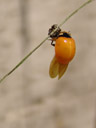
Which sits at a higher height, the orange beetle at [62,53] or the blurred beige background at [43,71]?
the blurred beige background at [43,71]

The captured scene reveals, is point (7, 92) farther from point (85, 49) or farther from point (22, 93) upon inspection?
point (85, 49)

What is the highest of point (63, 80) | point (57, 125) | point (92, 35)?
point (92, 35)

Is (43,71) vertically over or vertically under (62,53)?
over

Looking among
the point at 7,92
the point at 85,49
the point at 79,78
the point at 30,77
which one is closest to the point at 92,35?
the point at 85,49

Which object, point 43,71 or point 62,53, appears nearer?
point 62,53

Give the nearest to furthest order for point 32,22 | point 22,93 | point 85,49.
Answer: point 32,22, point 22,93, point 85,49

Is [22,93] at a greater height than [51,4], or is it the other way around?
[51,4]

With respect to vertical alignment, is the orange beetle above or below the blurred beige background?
below

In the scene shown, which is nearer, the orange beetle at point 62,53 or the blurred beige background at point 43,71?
the orange beetle at point 62,53
